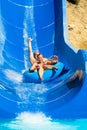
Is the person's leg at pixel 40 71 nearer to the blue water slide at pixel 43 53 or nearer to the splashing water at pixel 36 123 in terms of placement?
the blue water slide at pixel 43 53

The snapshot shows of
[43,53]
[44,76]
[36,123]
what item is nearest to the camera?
[36,123]

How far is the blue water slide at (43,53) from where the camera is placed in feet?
30.1

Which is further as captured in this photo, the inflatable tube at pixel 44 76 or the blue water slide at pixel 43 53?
the inflatable tube at pixel 44 76

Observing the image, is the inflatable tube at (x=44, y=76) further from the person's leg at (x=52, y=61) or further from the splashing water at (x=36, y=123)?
the splashing water at (x=36, y=123)

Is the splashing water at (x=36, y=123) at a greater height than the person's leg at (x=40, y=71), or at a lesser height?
lesser

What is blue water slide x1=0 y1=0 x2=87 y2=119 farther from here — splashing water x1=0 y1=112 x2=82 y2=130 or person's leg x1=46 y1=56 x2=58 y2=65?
person's leg x1=46 y1=56 x2=58 y2=65

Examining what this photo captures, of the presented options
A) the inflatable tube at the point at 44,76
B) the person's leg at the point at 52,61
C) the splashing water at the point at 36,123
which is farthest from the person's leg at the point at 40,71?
the splashing water at the point at 36,123

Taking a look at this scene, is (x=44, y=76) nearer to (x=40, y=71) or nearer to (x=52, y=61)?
(x=40, y=71)

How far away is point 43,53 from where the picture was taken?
39.2ft

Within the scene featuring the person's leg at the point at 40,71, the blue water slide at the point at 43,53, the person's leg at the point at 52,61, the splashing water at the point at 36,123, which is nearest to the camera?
the splashing water at the point at 36,123

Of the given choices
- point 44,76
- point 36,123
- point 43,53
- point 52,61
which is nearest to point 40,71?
point 44,76

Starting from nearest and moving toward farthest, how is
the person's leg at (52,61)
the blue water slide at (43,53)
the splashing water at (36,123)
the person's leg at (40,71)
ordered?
the splashing water at (36,123)
the blue water slide at (43,53)
the person's leg at (40,71)
the person's leg at (52,61)

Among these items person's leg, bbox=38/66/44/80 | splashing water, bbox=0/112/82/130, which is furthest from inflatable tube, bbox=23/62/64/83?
splashing water, bbox=0/112/82/130

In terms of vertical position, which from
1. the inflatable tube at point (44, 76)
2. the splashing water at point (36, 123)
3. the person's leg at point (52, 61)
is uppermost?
the person's leg at point (52, 61)
